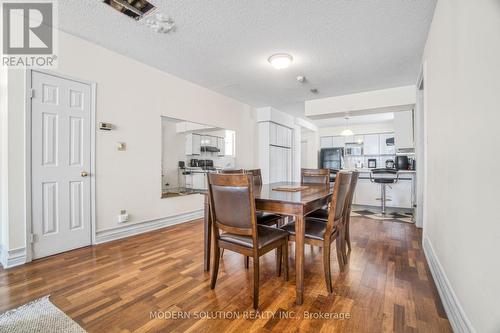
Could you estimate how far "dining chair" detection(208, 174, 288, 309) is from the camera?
1.64 m

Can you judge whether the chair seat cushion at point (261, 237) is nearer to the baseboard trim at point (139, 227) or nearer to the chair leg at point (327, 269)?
the chair leg at point (327, 269)

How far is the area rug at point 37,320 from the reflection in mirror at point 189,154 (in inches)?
88.6

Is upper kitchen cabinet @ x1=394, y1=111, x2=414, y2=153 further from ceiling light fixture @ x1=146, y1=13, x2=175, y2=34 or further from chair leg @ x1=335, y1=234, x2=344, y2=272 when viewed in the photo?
ceiling light fixture @ x1=146, y1=13, x2=175, y2=34

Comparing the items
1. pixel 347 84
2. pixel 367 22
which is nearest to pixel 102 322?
pixel 367 22

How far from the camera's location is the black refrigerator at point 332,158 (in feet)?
27.7

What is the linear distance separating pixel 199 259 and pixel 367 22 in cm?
308

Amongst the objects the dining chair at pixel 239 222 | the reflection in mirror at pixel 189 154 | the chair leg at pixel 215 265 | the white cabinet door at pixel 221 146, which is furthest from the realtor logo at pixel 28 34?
the white cabinet door at pixel 221 146

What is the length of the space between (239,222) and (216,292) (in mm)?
639

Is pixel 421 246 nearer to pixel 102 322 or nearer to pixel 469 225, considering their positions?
pixel 469 225

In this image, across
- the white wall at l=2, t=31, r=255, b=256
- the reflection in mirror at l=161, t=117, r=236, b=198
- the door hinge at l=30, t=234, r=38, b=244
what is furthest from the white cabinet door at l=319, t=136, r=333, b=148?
the door hinge at l=30, t=234, r=38, b=244

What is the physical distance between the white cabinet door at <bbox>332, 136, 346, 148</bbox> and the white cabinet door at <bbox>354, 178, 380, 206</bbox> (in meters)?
3.34

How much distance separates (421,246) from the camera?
2879 millimetres

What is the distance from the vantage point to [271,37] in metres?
2.71

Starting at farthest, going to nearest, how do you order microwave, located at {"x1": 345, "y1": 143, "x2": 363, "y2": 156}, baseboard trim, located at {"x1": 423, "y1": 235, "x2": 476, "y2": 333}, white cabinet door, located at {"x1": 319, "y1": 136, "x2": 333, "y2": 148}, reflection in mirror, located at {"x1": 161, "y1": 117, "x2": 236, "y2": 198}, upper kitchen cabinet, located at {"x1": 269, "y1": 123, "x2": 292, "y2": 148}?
white cabinet door, located at {"x1": 319, "y1": 136, "x2": 333, "y2": 148}, microwave, located at {"x1": 345, "y1": 143, "x2": 363, "y2": 156}, upper kitchen cabinet, located at {"x1": 269, "y1": 123, "x2": 292, "y2": 148}, reflection in mirror, located at {"x1": 161, "y1": 117, "x2": 236, "y2": 198}, baseboard trim, located at {"x1": 423, "y1": 235, "x2": 476, "y2": 333}
